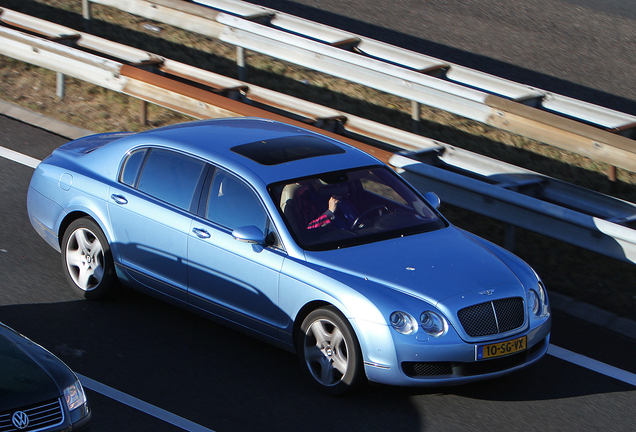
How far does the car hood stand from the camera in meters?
6.15

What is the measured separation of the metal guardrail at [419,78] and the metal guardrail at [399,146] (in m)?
0.76

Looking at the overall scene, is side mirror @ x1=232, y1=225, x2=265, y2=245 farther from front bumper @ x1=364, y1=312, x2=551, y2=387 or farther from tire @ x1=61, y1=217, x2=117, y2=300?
tire @ x1=61, y1=217, x2=117, y2=300

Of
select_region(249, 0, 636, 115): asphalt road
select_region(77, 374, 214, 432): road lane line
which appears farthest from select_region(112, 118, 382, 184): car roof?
select_region(249, 0, 636, 115): asphalt road

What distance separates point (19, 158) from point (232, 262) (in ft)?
17.1

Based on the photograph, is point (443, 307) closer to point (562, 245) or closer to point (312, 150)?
point (312, 150)

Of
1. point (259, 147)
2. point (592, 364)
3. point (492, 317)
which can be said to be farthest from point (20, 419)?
point (592, 364)

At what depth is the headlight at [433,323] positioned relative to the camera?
5965mm

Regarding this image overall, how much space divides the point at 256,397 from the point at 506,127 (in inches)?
210

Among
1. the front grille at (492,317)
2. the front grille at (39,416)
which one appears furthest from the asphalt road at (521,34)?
the front grille at (39,416)

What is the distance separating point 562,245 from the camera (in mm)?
9492

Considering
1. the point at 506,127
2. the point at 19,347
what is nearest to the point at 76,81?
the point at 506,127

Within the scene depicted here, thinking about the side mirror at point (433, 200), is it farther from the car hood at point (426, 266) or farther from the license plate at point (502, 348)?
the license plate at point (502, 348)

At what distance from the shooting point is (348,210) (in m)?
6.91

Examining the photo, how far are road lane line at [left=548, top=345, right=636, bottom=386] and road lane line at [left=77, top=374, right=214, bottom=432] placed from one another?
307 centimetres
